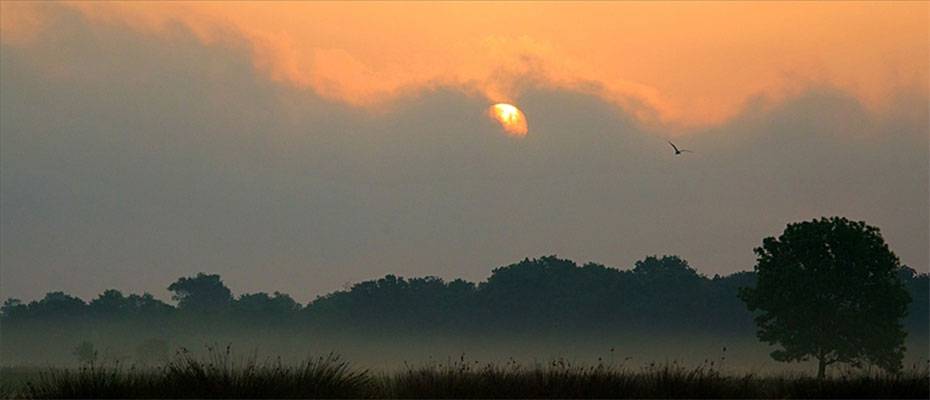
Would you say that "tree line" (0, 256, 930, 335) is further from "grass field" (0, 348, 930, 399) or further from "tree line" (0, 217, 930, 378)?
"grass field" (0, 348, 930, 399)

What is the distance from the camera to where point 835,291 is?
62719 millimetres

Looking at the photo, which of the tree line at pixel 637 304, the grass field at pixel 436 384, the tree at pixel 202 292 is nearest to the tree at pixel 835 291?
the tree line at pixel 637 304

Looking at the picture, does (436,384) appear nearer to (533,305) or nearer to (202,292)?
(533,305)

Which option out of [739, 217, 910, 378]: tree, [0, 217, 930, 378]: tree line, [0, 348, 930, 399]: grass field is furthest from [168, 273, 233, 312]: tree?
[0, 348, 930, 399]: grass field

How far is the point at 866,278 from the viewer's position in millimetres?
62469

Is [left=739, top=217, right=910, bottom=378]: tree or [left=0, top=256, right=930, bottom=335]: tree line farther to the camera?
[left=0, top=256, right=930, bottom=335]: tree line

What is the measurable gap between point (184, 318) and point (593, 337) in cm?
6929

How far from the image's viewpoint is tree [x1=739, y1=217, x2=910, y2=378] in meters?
62.2

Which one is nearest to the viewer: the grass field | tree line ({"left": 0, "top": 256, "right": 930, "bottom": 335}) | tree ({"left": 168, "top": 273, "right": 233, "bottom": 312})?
the grass field

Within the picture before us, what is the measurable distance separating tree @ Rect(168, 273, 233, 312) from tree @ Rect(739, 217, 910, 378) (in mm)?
123407

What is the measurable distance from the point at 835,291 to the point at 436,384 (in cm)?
4635

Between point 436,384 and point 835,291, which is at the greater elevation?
point 835,291

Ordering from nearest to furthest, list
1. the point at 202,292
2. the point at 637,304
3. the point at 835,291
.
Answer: the point at 835,291 → the point at 637,304 → the point at 202,292

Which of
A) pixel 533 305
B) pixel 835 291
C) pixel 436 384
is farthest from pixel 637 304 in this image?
pixel 436 384
